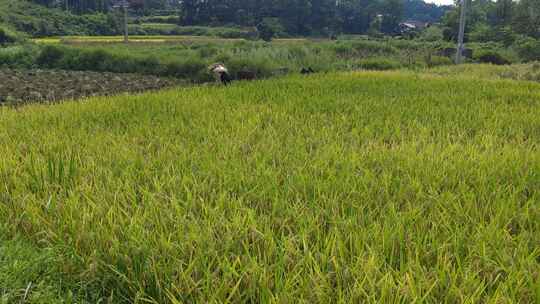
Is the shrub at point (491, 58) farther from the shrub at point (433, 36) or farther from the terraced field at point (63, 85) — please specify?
the shrub at point (433, 36)

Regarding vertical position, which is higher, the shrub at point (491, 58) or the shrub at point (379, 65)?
the shrub at point (491, 58)

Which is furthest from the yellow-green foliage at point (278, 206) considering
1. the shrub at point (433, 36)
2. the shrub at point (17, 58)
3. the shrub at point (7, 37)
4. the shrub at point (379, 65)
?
the shrub at point (433, 36)

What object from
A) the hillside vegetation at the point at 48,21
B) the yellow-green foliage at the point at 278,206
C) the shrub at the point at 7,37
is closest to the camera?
the yellow-green foliage at the point at 278,206

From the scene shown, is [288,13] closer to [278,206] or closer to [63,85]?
[63,85]

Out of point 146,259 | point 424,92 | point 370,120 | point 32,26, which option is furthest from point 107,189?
point 32,26

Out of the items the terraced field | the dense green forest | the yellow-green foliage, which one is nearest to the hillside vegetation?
the dense green forest

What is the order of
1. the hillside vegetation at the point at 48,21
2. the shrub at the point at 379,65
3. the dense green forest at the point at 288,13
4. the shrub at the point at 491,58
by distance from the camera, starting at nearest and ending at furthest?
the shrub at the point at 379,65 → the shrub at the point at 491,58 → the hillside vegetation at the point at 48,21 → the dense green forest at the point at 288,13

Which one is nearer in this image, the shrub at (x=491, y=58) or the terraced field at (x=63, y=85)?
the terraced field at (x=63, y=85)

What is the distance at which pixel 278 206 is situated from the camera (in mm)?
1892

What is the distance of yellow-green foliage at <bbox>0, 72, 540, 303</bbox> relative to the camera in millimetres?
1323

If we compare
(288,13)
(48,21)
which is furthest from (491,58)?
(288,13)

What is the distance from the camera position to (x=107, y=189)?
2.07m

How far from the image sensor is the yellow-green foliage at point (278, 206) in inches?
52.1

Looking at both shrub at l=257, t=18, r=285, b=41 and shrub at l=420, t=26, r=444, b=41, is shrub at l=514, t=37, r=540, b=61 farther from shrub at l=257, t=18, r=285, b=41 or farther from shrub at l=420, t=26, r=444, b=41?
shrub at l=257, t=18, r=285, b=41
